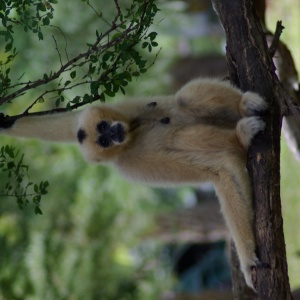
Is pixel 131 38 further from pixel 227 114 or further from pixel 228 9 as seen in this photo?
pixel 227 114

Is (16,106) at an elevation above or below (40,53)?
below

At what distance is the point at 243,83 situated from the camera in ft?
8.73

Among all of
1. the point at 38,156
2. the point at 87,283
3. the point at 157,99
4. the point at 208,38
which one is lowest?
the point at 87,283

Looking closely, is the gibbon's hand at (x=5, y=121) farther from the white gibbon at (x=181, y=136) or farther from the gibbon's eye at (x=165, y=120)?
the gibbon's eye at (x=165, y=120)

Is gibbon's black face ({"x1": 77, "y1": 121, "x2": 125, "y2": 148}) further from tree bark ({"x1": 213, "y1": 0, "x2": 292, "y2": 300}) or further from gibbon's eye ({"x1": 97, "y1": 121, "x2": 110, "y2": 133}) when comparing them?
tree bark ({"x1": 213, "y1": 0, "x2": 292, "y2": 300})

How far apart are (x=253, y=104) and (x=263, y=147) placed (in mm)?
194

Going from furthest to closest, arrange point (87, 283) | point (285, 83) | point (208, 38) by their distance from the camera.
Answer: point (208, 38), point (87, 283), point (285, 83)

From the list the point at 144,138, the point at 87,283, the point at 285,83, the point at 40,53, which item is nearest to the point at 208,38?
the point at 40,53

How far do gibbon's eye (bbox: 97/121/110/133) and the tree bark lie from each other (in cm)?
70

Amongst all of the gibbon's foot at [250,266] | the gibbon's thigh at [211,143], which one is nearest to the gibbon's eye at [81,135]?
the gibbon's thigh at [211,143]

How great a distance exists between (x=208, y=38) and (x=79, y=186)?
5.83 m

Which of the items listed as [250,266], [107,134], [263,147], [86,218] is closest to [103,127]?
[107,134]

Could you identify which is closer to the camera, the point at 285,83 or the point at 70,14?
the point at 285,83

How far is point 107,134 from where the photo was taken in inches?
120
